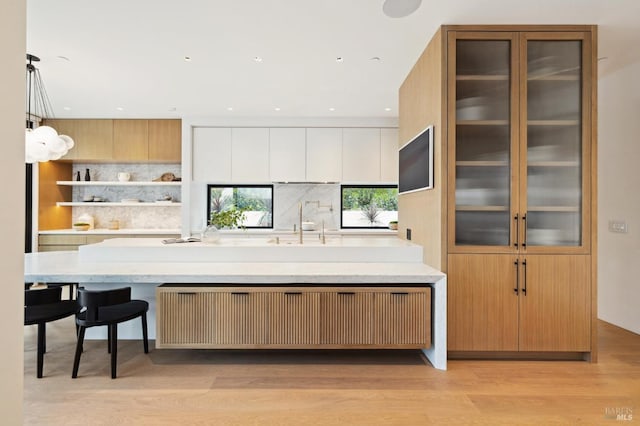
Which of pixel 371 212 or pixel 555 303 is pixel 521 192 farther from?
pixel 371 212

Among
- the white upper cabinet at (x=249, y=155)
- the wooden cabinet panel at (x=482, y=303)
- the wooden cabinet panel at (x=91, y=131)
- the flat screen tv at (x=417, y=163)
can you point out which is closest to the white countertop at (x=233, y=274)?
the wooden cabinet panel at (x=482, y=303)

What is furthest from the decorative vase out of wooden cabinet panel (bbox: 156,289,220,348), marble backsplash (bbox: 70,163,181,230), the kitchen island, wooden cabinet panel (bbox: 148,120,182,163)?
marble backsplash (bbox: 70,163,181,230)

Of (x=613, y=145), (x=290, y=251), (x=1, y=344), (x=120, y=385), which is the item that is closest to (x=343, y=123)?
(x=290, y=251)

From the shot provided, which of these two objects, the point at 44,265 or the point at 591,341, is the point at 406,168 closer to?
the point at 591,341

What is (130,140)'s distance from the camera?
5.32 meters

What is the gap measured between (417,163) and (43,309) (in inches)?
129

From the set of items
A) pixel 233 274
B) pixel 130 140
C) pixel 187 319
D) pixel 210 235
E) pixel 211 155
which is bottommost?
pixel 187 319

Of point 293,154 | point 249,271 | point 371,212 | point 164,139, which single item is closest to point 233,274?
point 249,271

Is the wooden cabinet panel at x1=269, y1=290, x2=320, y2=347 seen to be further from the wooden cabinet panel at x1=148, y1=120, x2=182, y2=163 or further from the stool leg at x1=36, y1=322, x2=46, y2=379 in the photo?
the wooden cabinet panel at x1=148, y1=120, x2=182, y2=163

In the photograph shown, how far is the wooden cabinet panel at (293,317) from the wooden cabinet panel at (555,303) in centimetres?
161

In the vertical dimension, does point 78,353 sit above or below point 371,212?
below

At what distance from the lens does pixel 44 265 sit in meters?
2.83

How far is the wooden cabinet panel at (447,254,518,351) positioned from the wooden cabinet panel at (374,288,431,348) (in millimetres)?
236

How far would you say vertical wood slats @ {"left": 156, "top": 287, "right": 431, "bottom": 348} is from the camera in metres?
2.57
